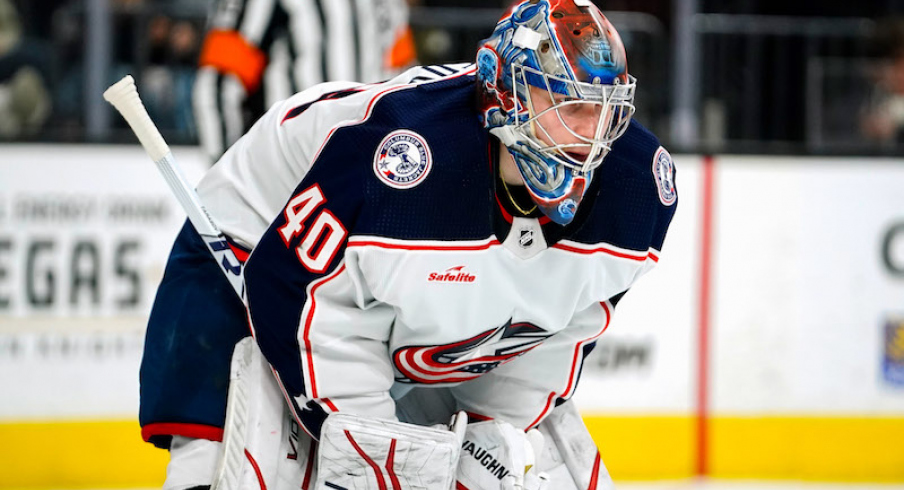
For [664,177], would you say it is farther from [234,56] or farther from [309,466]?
[234,56]

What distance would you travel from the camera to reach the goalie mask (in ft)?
5.74

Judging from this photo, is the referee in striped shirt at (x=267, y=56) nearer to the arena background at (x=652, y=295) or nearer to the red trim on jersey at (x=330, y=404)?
the arena background at (x=652, y=295)

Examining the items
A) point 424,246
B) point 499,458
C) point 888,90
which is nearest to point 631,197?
point 424,246

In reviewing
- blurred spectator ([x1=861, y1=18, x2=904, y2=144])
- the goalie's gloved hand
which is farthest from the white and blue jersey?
blurred spectator ([x1=861, y1=18, x2=904, y2=144])

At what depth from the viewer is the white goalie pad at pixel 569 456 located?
2162 mm

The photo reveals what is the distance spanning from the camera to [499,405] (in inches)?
85.3

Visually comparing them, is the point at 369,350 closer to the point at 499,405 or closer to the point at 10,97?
the point at 499,405

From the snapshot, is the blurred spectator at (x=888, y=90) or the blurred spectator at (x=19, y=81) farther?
the blurred spectator at (x=888, y=90)

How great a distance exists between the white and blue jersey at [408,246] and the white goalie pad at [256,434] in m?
0.06

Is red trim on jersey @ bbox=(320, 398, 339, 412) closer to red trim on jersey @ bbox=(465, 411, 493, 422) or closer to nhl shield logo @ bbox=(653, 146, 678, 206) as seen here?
red trim on jersey @ bbox=(465, 411, 493, 422)

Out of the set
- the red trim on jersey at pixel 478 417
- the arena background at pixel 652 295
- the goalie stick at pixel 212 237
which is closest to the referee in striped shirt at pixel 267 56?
the arena background at pixel 652 295

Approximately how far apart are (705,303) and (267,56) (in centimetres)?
162

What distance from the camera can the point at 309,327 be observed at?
5.98 feet

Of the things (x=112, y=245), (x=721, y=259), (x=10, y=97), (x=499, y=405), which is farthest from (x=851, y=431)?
(x=10, y=97)
